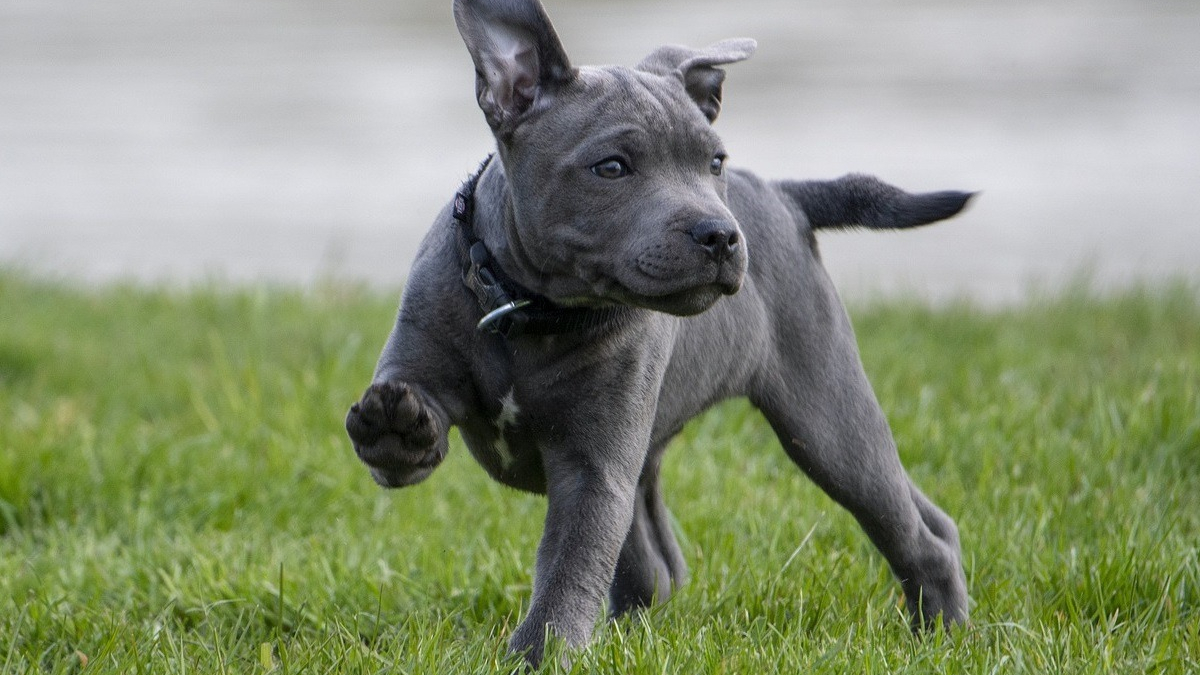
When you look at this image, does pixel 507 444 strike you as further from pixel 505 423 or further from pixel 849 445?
pixel 849 445

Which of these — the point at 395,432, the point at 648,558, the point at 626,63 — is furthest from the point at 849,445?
the point at 626,63

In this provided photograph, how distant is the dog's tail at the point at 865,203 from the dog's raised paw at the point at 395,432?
136 centimetres

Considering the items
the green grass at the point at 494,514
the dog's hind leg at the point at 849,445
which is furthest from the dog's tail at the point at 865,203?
the green grass at the point at 494,514

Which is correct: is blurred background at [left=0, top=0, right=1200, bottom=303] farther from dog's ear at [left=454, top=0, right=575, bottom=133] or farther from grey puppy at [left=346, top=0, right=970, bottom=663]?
dog's ear at [left=454, top=0, right=575, bottom=133]

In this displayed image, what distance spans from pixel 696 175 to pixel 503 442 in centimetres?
72

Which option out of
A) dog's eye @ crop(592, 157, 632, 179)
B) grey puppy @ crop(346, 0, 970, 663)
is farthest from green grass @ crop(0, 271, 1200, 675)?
dog's eye @ crop(592, 157, 632, 179)

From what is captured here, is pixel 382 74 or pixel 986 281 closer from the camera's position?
pixel 986 281

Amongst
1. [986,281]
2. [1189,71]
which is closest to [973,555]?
[986,281]

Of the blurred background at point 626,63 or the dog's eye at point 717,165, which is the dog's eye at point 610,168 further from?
the blurred background at point 626,63

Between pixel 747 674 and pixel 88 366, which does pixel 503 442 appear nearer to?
pixel 747 674

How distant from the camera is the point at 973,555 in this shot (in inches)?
166

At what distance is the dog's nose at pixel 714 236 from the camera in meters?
3.07

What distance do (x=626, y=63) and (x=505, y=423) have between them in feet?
30.4

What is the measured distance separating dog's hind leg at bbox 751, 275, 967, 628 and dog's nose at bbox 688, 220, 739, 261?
2.54 ft
